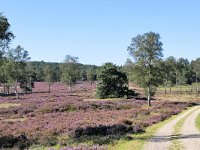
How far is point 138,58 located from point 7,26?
148ft

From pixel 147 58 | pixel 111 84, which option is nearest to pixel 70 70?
pixel 111 84

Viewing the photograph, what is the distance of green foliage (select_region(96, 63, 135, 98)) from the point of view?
9362cm

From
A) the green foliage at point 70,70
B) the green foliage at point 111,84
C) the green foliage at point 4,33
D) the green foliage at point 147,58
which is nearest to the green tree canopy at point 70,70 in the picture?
the green foliage at point 70,70

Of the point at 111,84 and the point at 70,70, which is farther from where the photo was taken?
the point at 70,70

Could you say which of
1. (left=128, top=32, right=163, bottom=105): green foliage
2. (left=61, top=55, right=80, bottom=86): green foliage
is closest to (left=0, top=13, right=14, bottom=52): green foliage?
(left=128, top=32, right=163, bottom=105): green foliage

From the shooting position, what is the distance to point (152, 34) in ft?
252

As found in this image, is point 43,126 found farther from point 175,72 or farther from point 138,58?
point 175,72

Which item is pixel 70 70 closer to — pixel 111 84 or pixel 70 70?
pixel 70 70

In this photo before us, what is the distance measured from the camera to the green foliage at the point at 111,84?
Answer: 93625 mm

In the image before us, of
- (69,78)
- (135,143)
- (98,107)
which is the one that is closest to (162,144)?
(135,143)

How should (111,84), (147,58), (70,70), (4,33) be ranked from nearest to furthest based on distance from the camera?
1. (4,33)
2. (147,58)
3. (111,84)
4. (70,70)

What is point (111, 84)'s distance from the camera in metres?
94.3

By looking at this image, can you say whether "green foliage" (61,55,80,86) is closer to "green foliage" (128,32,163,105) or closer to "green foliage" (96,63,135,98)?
"green foliage" (96,63,135,98)

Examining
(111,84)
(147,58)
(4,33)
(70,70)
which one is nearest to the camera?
(4,33)
